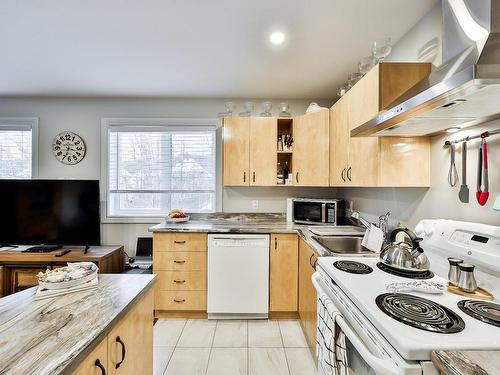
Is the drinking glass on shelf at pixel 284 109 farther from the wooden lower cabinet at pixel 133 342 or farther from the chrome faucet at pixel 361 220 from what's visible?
the wooden lower cabinet at pixel 133 342

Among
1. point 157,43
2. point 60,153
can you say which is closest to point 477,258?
point 157,43

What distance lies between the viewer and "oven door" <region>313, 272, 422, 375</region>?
0.79 meters

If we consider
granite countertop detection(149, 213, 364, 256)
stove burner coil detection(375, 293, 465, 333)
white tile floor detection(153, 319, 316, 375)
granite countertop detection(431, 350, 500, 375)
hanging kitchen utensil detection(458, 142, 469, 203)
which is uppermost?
hanging kitchen utensil detection(458, 142, 469, 203)

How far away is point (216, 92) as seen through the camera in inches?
122

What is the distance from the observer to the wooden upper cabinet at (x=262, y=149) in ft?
9.72

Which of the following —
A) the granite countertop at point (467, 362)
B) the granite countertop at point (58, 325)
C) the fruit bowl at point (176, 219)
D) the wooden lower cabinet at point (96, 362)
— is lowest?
the wooden lower cabinet at point (96, 362)

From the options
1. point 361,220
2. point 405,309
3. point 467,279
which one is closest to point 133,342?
point 405,309

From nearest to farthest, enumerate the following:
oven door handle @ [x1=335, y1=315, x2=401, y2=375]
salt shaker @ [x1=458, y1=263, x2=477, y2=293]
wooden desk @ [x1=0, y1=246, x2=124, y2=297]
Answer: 1. oven door handle @ [x1=335, y1=315, x2=401, y2=375]
2. salt shaker @ [x1=458, y1=263, x2=477, y2=293]
3. wooden desk @ [x1=0, y1=246, x2=124, y2=297]

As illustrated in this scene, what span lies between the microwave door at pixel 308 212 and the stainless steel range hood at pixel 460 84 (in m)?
1.50

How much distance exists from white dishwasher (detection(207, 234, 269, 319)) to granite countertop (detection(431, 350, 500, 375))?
6.30ft

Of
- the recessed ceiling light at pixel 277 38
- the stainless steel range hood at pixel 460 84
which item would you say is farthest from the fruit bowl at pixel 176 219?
the stainless steel range hood at pixel 460 84

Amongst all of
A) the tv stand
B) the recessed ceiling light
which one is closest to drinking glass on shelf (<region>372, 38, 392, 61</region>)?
the recessed ceiling light

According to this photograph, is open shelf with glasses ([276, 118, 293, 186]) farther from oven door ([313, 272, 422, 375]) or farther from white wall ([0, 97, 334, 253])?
oven door ([313, 272, 422, 375])

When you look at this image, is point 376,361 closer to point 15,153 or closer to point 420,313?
point 420,313
